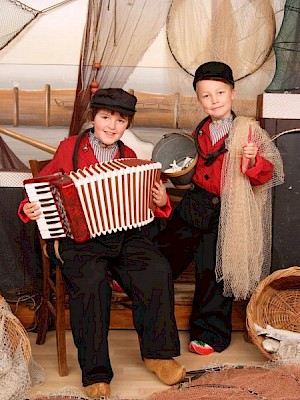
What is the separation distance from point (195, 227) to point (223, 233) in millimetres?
184

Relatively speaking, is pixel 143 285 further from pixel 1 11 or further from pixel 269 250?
pixel 1 11

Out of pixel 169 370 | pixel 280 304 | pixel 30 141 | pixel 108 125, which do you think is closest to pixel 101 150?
pixel 108 125

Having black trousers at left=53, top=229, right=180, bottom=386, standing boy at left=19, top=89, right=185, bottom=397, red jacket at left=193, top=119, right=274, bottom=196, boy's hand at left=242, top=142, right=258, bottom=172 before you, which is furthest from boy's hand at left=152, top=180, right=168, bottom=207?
boy's hand at left=242, top=142, right=258, bottom=172

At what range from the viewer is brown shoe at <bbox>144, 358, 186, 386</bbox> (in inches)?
111

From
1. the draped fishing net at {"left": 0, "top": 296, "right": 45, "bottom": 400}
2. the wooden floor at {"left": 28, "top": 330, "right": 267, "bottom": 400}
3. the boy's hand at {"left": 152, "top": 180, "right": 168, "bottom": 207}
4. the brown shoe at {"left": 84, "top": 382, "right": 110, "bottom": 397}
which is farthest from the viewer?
the boy's hand at {"left": 152, "top": 180, "right": 168, "bottom": 207}

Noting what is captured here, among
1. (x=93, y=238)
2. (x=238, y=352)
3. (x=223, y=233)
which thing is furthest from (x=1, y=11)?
(x=238, y=352)

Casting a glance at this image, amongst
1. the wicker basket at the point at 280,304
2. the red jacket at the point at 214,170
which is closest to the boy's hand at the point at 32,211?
the red jacket at the point at 214,170

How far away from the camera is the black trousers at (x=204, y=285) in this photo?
3191mm

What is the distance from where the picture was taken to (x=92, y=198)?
267 cm

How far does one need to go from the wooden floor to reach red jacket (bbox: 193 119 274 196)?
74 centimetres

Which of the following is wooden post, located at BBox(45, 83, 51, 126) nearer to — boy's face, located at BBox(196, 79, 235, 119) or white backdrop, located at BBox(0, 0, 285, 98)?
white backdrop, located at BBox(0, 0, 285, 98)

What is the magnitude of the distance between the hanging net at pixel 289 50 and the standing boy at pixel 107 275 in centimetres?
81

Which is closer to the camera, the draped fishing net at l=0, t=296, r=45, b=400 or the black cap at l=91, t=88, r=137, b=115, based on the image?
the draped fishing net at l=0, t=296, r=45, b=400

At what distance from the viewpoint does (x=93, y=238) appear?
287 cm
